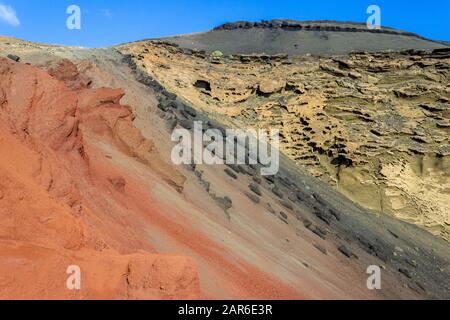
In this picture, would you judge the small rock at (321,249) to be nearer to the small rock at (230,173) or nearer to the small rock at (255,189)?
the small rock at (255,189)

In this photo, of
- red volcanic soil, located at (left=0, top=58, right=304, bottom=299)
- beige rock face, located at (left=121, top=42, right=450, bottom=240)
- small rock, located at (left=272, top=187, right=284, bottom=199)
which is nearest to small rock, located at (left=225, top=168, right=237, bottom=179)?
small rock, located at (left=272, top=187, right=284, bottom=199)

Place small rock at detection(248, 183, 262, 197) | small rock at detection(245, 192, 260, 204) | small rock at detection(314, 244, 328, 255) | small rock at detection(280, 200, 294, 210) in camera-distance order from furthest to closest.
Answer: small rock at detection(280, 200, 294, 210)
small rock at detection(248, 183, 262, 197)
small rock at detection(245, 192, 260, 204)
small rock at detection(314, 244, 328, 255)

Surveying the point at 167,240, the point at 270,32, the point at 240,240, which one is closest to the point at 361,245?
the point at 240,240

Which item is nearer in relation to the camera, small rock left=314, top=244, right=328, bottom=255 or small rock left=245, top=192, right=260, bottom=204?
small rock left=314, top=244, right=328, bottom=255

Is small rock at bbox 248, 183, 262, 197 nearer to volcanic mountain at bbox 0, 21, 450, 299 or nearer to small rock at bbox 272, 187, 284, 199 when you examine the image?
volcanic mountain at bbox 0, 21, 450, 299

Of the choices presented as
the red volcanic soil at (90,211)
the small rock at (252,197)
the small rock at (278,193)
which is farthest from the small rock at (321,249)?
the red volcanic soil at (90,211)

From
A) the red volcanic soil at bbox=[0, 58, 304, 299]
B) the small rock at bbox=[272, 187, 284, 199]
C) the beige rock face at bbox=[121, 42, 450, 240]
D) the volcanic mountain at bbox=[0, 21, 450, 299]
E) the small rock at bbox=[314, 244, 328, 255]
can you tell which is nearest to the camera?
the red volcanic soil at bbox=[0, 58, 304, 299]
